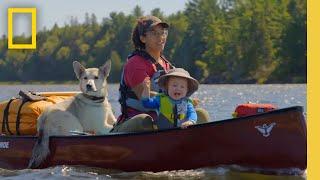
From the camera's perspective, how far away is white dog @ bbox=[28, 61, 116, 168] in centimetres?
837

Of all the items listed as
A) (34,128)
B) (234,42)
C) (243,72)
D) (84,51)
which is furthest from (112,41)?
(34,128)

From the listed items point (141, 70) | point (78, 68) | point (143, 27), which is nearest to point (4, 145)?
point (78, 68)

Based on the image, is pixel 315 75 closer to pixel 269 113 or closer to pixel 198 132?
pixel 269 113

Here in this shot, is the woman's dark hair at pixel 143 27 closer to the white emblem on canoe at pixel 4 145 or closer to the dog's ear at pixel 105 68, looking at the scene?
the dog's ear at pixel 105 68

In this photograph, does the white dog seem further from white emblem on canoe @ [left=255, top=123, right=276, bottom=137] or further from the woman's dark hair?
white emblem on canoe @ [left=255, top=123, right=276, bottom=137]

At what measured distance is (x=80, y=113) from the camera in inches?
336

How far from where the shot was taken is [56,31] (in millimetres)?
105438

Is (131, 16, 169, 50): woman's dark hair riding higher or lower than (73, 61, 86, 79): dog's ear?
higher

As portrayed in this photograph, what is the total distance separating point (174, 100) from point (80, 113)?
1.41m

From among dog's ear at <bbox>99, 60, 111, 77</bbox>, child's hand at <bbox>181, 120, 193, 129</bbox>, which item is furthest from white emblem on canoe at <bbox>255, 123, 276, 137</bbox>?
dog's ear at <bbox>99, 60, 111, 77</bbox>

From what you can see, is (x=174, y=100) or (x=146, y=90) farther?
(x=146, y=90)

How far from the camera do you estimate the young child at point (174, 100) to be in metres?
7.57

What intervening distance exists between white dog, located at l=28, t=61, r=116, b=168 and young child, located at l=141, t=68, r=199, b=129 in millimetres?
849

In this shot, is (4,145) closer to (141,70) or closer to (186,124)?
(141,70)
